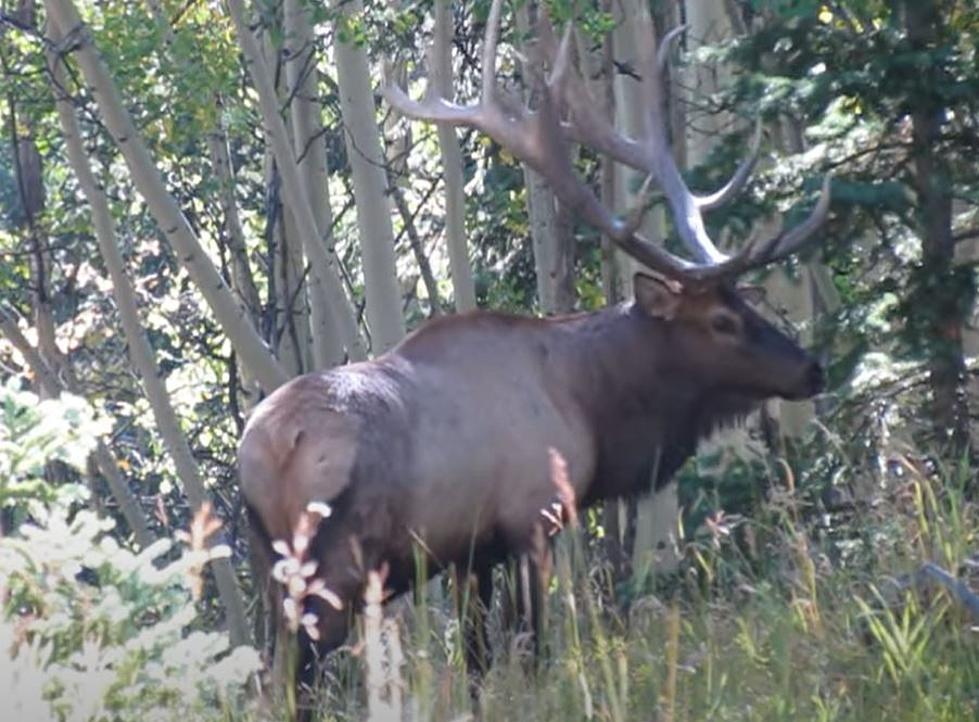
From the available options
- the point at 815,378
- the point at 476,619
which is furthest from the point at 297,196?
the point at 476,619

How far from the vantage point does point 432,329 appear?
358 inches

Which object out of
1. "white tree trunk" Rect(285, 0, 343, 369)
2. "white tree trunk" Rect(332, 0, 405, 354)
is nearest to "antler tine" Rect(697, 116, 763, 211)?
"white tree trunk" Rect(332, 0, 405, 354)

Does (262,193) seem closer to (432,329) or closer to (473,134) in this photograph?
(473,134)

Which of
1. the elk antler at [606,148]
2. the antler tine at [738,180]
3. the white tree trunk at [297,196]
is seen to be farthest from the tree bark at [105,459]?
the antler tine at [738,180]

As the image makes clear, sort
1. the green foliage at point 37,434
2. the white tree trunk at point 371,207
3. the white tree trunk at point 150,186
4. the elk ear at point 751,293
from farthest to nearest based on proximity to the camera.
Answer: the white tree trunk at point 371,207 → the white tree trunk at point 150,186 → the elk ear at point 751,293 → the green foliage at point 37,434

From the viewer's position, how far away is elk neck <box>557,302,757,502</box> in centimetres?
970

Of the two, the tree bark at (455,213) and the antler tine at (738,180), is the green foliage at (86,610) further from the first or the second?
the tree bark at (455,213)

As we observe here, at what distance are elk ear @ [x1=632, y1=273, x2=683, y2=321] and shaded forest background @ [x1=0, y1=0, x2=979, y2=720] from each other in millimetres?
458

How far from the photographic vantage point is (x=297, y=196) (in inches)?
530

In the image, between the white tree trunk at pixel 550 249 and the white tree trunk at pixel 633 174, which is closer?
the white tree trunk at pixel 633 174

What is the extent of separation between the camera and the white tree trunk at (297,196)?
13398 millimetres

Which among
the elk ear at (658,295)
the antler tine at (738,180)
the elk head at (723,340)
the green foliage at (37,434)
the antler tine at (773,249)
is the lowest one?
the elk head at (723,340)

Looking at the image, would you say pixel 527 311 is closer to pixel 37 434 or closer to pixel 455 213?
pixel 455 213

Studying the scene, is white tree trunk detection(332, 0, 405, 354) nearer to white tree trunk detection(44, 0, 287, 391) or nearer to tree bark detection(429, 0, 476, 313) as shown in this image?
tree bark detection(429, 0, 476, 313)
